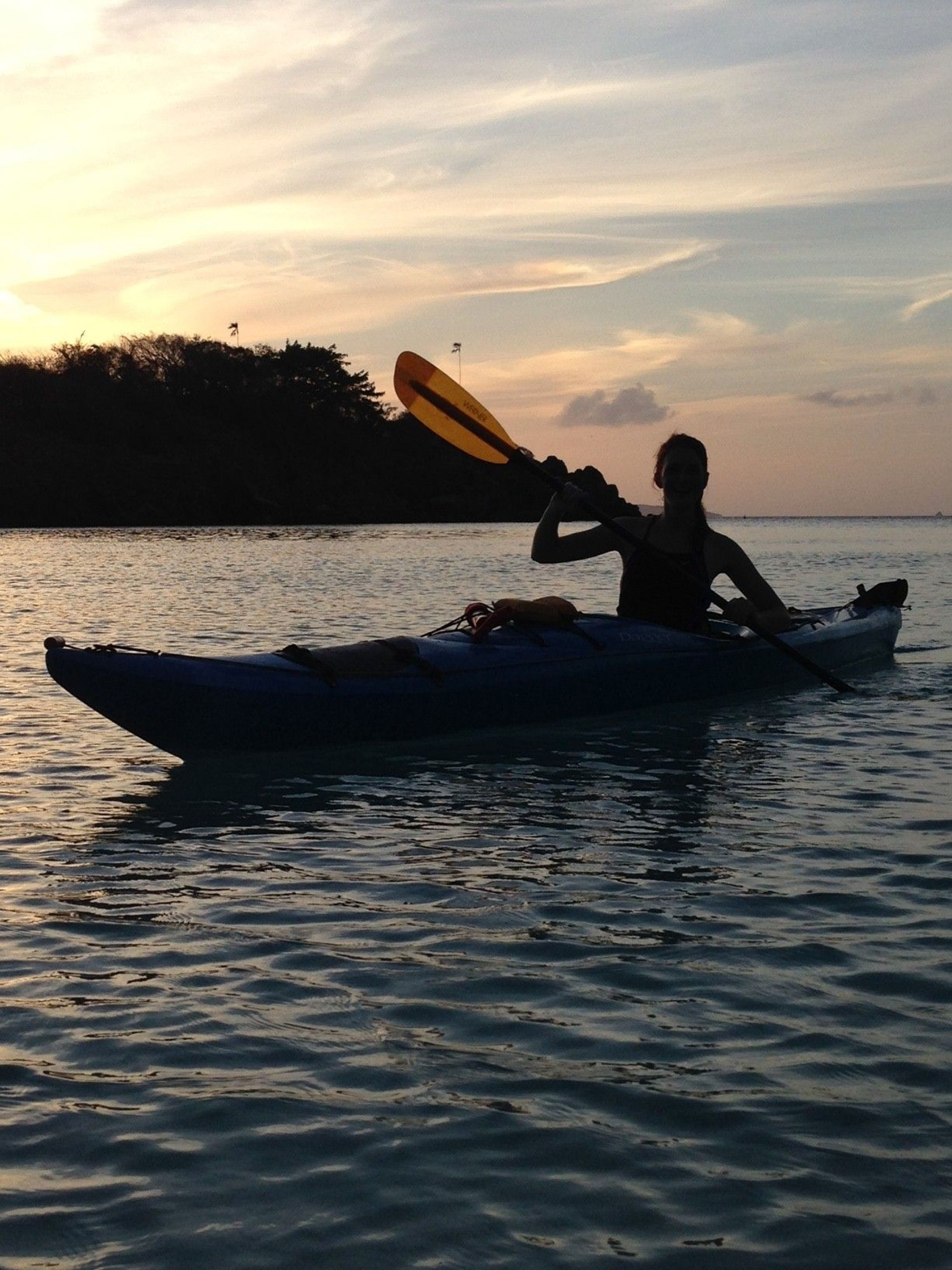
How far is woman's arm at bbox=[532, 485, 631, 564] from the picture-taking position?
25.5ft

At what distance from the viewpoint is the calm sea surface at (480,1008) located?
101 inches

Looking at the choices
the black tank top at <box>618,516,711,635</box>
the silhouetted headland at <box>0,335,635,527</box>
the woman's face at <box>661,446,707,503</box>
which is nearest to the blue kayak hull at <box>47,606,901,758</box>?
the black tank top at <box>618,516,711,635</box>

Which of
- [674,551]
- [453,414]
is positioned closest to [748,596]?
[674,551]

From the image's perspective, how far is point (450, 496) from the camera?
96438 millimetres

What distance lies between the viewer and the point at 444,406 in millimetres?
8969

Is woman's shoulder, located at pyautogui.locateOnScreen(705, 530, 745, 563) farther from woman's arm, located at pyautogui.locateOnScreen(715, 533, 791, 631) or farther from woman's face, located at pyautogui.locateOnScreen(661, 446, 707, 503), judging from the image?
woman's face, located at pyautogui.locateOnScreen(661, 446, 707, 503)

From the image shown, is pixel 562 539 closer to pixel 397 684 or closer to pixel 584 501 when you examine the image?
pixel 584 501

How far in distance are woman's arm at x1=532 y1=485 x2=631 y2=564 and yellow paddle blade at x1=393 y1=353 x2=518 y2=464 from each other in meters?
1.03

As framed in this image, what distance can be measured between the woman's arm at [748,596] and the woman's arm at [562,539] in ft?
2.12

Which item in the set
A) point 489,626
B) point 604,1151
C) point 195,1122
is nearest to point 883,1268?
Result: point 604,1151

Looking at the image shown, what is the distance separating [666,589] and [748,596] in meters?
0.55

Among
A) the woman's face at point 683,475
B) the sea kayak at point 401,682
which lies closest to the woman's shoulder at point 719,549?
the woman's face at point 683,475

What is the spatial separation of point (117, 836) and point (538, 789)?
207 centimetres

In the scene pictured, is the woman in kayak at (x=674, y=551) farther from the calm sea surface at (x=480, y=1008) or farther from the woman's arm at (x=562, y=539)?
the calm sea surface at (x=480, y=1008)
